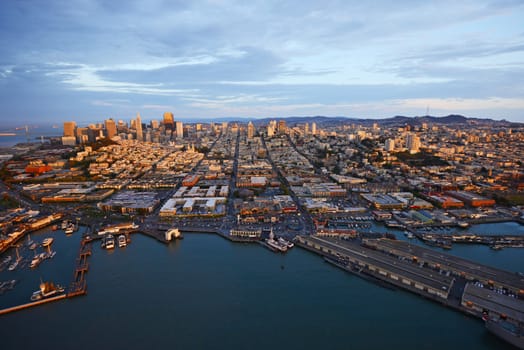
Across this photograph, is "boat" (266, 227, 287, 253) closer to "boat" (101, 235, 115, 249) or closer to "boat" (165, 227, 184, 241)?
"boat" (165, 227, 184, 241)

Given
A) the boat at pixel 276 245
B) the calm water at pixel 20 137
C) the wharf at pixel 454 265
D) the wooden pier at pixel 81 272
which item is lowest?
the wooden pier at pixel 81 272

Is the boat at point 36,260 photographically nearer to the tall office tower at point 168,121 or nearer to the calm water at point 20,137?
the calm water at point 20,137

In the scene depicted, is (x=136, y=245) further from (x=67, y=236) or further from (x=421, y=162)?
(x=421, y=162)

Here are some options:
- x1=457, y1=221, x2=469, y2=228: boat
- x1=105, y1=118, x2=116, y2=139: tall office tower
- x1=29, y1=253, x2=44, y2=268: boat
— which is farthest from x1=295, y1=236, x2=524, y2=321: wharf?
x1=105, y1=118, x2=116, y2=139: tall office tower

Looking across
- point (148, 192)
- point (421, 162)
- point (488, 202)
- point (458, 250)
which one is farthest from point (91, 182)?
point (421, 162)

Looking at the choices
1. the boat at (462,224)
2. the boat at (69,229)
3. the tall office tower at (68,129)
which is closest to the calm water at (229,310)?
the boat at (69,229)

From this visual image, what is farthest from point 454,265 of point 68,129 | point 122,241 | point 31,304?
point 68,129

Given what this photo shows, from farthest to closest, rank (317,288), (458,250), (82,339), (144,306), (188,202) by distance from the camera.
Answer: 1. (188,202)
2. (458,250)
3. (317,288)
4. (144,306)
5. (82,339)
